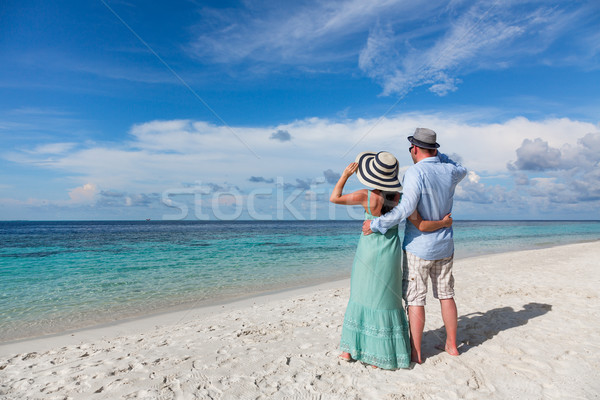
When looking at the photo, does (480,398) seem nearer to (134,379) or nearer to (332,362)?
(332,362)

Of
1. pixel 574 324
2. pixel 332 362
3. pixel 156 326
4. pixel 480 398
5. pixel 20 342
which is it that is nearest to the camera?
pixel 480 398

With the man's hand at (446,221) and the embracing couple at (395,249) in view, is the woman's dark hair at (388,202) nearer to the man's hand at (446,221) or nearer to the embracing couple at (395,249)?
the embracing couple at (395,249)

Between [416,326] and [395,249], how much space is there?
77cm

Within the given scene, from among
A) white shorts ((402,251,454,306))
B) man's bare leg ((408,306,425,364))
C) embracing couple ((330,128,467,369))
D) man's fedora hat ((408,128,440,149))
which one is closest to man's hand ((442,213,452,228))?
embracing couple ((330,128,467,369))

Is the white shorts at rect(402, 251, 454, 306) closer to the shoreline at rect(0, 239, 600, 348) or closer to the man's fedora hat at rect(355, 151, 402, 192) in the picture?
the man's fedora hat at rect(355, 151, 402, 192)

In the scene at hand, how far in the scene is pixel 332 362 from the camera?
3.44 meters

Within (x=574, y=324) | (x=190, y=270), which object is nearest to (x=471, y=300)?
(x=574, y=324)

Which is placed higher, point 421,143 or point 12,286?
point 421,143

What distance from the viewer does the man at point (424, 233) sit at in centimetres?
301

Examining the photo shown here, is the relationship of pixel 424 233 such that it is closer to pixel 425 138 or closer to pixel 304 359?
pixel 425 138

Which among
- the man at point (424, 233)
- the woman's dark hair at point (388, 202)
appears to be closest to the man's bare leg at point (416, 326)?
the man at point (424, 233)

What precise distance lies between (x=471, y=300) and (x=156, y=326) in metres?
5.57

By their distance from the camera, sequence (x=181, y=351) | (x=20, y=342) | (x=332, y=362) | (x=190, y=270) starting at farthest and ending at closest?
(x=190, y=270), (x=20, y=342), (x=181, y=351), (x=332, y=362)

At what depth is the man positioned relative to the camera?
3.01m
